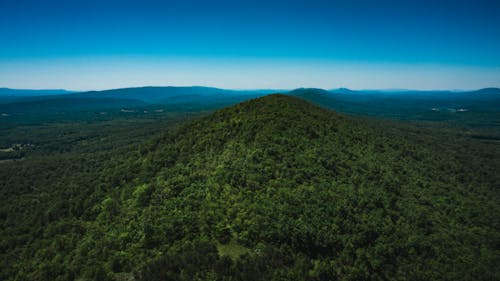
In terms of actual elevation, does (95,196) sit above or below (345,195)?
below

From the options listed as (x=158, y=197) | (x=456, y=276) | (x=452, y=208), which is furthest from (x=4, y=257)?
(x=452, y=208)

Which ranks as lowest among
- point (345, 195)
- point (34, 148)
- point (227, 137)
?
point (34, 148)

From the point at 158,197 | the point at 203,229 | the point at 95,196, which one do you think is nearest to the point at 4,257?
the point at 95,196

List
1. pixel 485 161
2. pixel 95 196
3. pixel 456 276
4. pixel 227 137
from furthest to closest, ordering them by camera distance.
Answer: pixel 485 161 → pixel 227 137 → pixel 95 196 → pixel 456 276

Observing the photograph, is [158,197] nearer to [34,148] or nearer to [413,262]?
[413,262]

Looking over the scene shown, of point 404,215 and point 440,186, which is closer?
point 404,215

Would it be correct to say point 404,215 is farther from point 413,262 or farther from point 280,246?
point 280,246

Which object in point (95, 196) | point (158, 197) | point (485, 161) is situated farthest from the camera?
point (485, 161)
